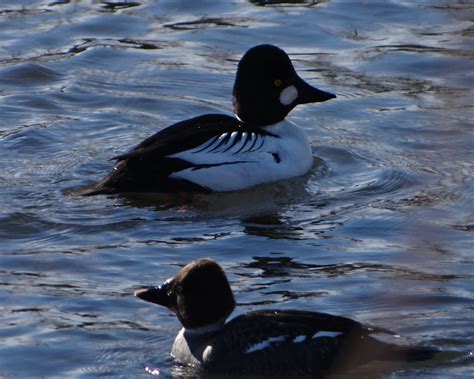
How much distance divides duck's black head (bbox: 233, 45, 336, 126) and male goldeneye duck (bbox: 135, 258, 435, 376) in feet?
14.0

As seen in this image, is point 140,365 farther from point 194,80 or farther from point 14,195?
point 194,80

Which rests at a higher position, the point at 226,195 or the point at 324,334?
the point at 324,334

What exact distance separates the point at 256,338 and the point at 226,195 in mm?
3868

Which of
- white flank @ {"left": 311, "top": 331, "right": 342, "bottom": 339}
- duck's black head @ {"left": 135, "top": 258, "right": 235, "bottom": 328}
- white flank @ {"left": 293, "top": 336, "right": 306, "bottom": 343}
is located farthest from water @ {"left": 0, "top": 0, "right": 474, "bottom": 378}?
white flank @ {"left": 293, "top": 336, "right": 306, "bottom": 343}

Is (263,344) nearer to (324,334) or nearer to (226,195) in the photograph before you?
(324,334)

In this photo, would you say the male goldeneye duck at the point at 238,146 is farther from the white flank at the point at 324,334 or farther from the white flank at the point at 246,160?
the white flank at the point at 324,334

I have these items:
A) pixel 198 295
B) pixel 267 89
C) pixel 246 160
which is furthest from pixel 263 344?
pixel 267 89

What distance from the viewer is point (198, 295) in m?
7.71

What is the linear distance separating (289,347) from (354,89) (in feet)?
21.8

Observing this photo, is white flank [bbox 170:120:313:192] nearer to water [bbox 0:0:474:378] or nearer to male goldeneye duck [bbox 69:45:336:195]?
male goldeneye duck [bbox 69:45:336:195]

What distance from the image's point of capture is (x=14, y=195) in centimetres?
1076

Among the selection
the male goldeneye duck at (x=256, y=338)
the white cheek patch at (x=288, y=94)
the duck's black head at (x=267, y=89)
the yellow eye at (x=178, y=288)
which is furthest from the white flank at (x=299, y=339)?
the white cheek patch at (x=288, y=94)

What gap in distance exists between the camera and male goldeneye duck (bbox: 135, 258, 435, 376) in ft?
24.2

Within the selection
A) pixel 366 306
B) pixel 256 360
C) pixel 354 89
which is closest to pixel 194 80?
pixel 354 89
